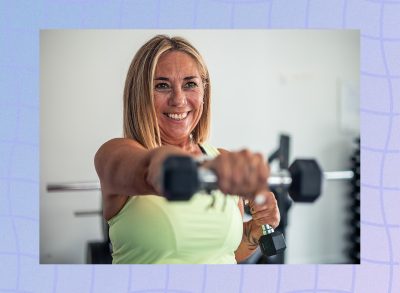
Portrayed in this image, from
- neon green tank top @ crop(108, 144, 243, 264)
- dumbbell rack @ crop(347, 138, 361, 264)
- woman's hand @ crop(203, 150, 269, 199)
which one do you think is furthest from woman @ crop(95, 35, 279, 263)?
dumbbell rack @ crop(347, 138, 361, 264)

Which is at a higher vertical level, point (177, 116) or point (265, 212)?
point (177, 116)

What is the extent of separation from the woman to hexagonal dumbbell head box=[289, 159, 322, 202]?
34cm

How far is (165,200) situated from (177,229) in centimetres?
9

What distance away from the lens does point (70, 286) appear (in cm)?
184

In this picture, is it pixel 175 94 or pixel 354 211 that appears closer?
pixel 175 94

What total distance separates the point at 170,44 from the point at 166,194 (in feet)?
2.65

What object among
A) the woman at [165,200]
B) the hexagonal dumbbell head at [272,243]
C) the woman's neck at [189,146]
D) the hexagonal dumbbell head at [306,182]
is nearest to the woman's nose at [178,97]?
the woman at [165,200]

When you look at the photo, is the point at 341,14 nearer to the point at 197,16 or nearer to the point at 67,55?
the point at 197,16

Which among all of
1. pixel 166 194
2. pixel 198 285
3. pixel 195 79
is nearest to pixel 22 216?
pixel 198 285

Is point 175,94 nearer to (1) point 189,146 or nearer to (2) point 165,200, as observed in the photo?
(1) point 189,146

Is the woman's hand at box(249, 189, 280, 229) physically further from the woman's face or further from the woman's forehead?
the woman's forehead

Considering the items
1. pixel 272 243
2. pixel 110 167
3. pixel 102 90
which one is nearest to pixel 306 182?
pixel 110 167

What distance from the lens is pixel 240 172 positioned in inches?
36.1

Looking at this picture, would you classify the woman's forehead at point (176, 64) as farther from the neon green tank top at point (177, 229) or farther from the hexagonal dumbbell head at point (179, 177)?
the hexagonal dumbbell head at point (179, 177)
